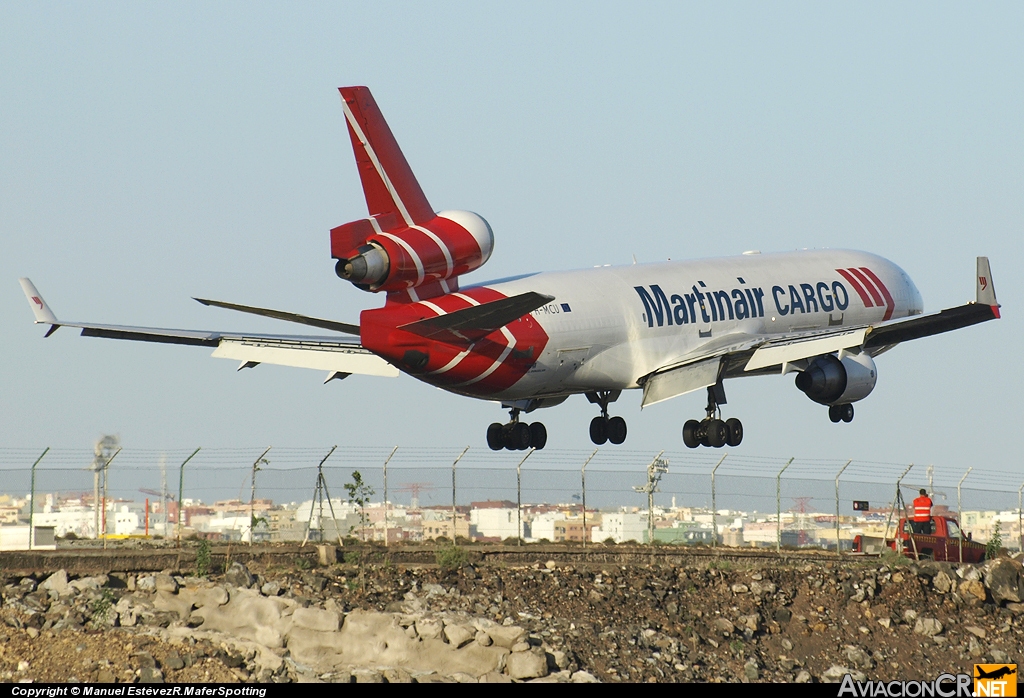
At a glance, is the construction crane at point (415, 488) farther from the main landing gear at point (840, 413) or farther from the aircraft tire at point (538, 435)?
the main landing gear at point (840, 413)

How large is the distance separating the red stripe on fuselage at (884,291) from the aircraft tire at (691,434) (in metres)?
10.4

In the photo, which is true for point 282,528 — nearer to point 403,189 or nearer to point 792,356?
point 403,189

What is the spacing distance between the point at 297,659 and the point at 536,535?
14.1 meters

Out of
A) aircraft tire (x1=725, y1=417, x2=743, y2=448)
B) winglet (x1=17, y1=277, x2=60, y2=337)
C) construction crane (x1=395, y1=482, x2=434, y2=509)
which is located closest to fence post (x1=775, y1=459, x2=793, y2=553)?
aircraft tire (x1=725, y1=417, x2=743, y2=448)

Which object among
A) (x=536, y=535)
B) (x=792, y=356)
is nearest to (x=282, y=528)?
(x=536, y=535)

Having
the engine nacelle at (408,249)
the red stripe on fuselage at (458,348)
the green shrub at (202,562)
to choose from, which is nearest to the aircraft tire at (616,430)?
the red stripe on fuselage at (458,348)

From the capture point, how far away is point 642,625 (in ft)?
109

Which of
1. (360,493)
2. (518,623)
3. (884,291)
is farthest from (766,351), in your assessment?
(518,623)

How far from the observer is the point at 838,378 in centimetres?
4488

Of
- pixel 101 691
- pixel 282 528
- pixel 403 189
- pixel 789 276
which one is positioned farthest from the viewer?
pixel 789 276

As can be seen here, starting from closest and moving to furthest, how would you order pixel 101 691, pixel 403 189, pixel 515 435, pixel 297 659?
pixel 101 691 < pixel 297 659 < pixel 403 189 < pixel 515 435

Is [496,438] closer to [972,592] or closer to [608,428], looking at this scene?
[608,428]

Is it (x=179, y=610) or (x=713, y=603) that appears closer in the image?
(x=179, y=610)

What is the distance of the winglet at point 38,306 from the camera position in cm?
3747
